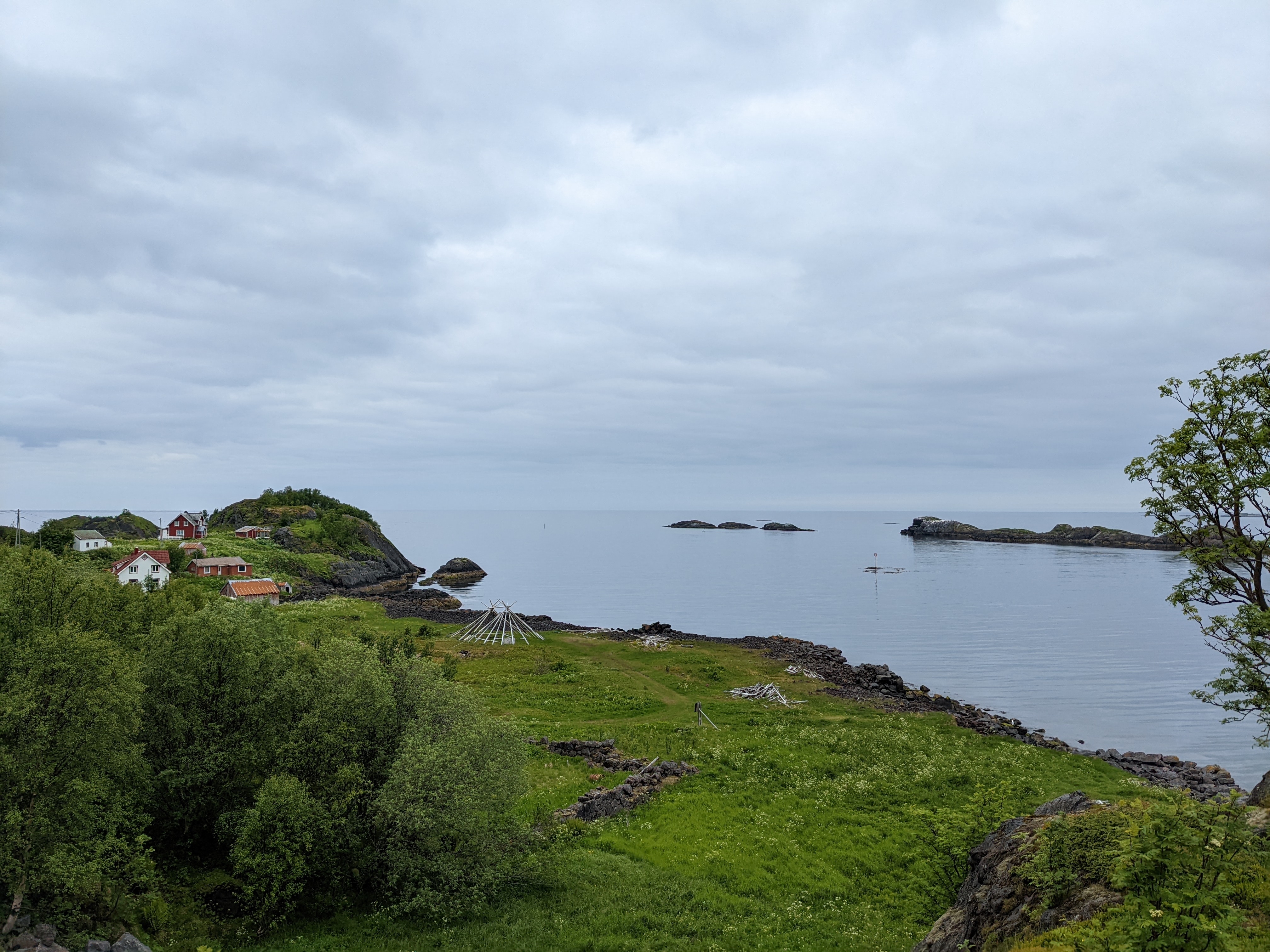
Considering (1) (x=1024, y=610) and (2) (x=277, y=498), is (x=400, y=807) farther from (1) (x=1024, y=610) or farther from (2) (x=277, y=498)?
(2) (x=277, y=498)

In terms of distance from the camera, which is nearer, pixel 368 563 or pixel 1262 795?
pixel 1262 795

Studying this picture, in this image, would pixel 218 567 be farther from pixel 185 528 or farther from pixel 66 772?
pixel 66 772

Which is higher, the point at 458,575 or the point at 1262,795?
the point at 1262,795

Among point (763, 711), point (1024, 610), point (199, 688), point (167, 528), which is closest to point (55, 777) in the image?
point (199, 688)

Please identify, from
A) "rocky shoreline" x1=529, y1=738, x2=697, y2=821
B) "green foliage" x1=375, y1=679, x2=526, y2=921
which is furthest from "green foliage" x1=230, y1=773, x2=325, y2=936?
"rocky shoreline" x1=529, y1=738, x2=697, y2=821

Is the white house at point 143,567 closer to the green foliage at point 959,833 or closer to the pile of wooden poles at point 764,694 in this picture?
the pile of wooden poles at point 764,694

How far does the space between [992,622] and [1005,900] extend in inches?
3959

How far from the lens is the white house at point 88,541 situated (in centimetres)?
10564

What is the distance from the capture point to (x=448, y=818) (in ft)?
69.5

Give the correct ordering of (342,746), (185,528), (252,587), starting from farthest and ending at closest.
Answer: (185,528) → (252,587) → (342,746)

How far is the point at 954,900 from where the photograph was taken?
1820 cm

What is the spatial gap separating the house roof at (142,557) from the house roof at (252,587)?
11507mm

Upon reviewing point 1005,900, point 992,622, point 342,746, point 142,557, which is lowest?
point 992,622

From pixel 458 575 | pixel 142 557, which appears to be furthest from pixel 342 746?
pixel 458 575
